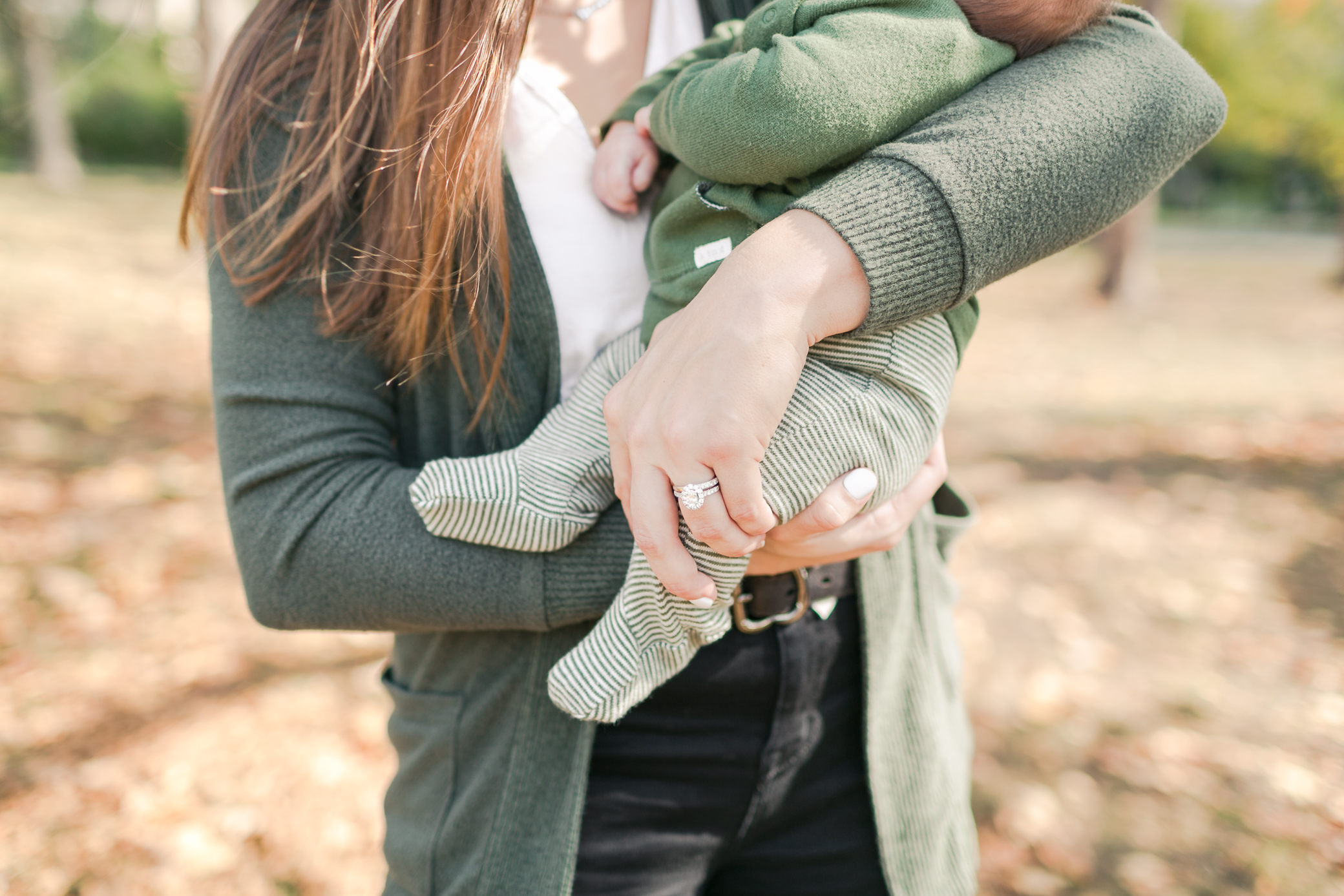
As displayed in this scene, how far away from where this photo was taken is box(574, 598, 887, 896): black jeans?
1.21 m

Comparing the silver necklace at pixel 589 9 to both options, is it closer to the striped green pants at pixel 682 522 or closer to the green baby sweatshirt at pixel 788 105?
the green baby sweatshirt at pixel 788 105

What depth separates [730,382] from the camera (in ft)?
2.95

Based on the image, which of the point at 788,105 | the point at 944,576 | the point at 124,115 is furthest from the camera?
the point at 124,115

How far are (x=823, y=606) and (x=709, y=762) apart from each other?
28 centimetres

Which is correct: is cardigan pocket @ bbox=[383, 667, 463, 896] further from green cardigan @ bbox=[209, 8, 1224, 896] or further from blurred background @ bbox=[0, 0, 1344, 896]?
blurred background @ bbox=[0, 0, 1344, 896]

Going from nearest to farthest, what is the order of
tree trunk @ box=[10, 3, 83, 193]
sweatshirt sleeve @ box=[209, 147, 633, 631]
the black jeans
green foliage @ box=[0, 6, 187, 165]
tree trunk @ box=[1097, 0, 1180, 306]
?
sweatshirt sleeve @ box=[209, 147, 633, 631], the black jeans, tree trunk @ box=[1097, 0, 1180, 306], tree trunk @ box=[10, 3, 83, 193], green foliage @ box=[0, 6, 187, 165]

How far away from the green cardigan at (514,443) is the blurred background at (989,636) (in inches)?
10.7

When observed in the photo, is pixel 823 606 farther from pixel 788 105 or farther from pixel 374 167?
pixel 374 167

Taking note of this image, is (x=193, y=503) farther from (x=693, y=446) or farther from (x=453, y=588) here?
(x=693, y=446)

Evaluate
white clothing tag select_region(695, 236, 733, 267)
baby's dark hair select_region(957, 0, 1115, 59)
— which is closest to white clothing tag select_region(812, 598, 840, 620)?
white clothing tag select_region(695, 236, 733, 267)

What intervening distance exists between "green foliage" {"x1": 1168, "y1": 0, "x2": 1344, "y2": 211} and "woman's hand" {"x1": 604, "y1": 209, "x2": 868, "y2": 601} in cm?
1858

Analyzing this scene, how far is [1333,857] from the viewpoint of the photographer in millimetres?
2791

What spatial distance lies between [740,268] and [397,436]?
0.63 m

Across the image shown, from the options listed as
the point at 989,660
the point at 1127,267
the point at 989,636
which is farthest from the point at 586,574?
the point at 1127,267
